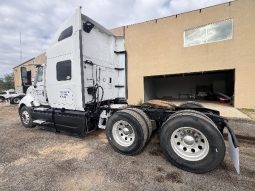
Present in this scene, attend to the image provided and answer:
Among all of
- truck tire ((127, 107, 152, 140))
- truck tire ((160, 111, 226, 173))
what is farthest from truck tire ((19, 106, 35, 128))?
truck tire ((160, 111, 226, 173))

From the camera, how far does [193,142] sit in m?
3.38

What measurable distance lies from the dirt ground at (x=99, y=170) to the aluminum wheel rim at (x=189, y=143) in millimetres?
346

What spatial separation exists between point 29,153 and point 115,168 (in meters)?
2.46

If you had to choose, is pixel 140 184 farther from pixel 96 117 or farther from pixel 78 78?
pixel 78 78

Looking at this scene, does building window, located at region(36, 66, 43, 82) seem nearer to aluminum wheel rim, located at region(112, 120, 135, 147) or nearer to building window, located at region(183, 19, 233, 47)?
aluminum wheel rim, located at region(112, 120, 135, 147)

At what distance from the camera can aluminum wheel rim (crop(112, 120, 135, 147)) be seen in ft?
13.6

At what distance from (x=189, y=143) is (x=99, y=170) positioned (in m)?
1.91

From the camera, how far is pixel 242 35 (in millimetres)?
10992

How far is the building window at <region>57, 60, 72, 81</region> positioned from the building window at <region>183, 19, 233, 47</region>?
10.3 meters

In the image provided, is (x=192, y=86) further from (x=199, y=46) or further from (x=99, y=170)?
(x=99, y=170)

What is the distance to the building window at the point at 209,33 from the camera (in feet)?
37.4

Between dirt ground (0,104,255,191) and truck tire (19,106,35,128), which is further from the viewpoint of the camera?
truck tire (19,106,35,128)

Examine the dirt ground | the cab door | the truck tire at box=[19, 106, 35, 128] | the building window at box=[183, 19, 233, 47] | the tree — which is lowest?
the dirt ground

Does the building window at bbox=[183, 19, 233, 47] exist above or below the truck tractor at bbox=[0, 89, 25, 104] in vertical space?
above
